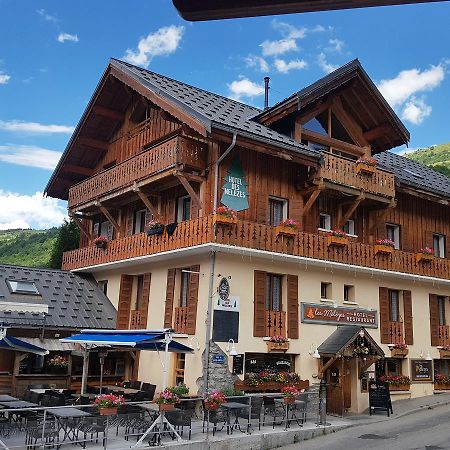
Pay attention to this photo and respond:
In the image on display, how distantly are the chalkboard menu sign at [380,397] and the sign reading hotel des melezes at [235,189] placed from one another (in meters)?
7.41

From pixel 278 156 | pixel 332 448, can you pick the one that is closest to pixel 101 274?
pixel 278 156

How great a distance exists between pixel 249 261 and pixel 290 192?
336cm

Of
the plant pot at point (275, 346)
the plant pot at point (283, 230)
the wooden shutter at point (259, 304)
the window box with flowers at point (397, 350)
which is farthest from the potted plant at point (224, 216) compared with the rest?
the window box with flowers at point (397, 350)

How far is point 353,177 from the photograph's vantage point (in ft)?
65.1

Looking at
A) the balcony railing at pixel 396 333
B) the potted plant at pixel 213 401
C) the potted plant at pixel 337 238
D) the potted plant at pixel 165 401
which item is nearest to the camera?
the potted plant at pixel 165 401

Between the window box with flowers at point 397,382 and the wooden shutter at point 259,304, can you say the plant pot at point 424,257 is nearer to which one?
the window box with flowers at point 397,382

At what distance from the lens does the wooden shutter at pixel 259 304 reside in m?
17.3

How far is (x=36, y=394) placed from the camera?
15.6 metres

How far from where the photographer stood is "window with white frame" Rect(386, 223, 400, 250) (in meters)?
22.8

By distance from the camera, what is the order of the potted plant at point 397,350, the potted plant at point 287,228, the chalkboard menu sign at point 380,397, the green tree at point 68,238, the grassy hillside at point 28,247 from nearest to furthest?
1. the potted plant at point 287,228
2. the chalkboard menu sign at point 380,397
3. the potted plant at point 397,350
4. the green tree at point 68,238
5. the grassy hillside at point 28,247

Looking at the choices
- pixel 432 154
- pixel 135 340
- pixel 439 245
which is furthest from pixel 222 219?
pixel 432 154

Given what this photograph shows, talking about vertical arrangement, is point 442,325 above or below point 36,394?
above

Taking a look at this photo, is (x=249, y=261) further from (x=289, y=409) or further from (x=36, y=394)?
(x=36, y=394)

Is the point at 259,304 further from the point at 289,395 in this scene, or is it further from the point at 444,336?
the point at 444,336
